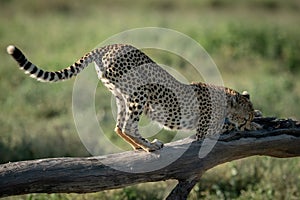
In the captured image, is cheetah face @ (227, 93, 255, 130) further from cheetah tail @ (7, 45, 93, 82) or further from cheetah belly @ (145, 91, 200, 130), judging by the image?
cheetah tail @ (7, 45, 93, 82)

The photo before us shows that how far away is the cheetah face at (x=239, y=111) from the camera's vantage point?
695cm

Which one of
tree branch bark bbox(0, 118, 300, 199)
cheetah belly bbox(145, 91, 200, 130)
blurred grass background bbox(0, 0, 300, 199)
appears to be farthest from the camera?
blurred grass background bbox(0, 0, 300, 199)

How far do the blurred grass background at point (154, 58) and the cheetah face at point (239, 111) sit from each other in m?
1.16

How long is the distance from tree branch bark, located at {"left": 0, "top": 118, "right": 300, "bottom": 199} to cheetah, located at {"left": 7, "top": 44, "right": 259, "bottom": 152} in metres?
0.21

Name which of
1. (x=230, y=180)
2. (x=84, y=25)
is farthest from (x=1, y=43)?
(x=230, y=180)

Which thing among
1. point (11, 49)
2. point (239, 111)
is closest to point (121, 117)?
point (239, 111)

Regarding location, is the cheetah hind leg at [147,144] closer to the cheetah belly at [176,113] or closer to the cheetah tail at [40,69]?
the cheetah belly at [176,113]

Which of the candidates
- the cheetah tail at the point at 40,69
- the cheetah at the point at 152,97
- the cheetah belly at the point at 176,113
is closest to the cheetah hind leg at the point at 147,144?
the cheetah at the point at 152,97

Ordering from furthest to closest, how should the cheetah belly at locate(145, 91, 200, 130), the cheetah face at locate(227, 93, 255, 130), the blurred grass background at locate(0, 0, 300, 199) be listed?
the blurred grass background at locate(0, 0, 300, 199) → the cheetah face at locate(227, 93, 255, 130) → the cheetah belly at locate(145, 91, 200, 130)

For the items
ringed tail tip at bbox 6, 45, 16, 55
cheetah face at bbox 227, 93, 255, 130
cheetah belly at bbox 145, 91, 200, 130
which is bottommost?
cheetah belly at bbox 145, 91, 200, 130

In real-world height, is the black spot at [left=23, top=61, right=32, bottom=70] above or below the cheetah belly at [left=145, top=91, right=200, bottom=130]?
above

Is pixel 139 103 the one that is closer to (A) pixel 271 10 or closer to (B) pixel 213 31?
(B) pixel 213 31

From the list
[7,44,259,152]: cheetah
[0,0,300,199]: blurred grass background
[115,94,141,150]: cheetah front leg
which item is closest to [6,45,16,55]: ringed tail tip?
[7,44,259,152]: cheetah

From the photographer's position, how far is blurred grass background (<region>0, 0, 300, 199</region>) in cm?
Answer: 834
